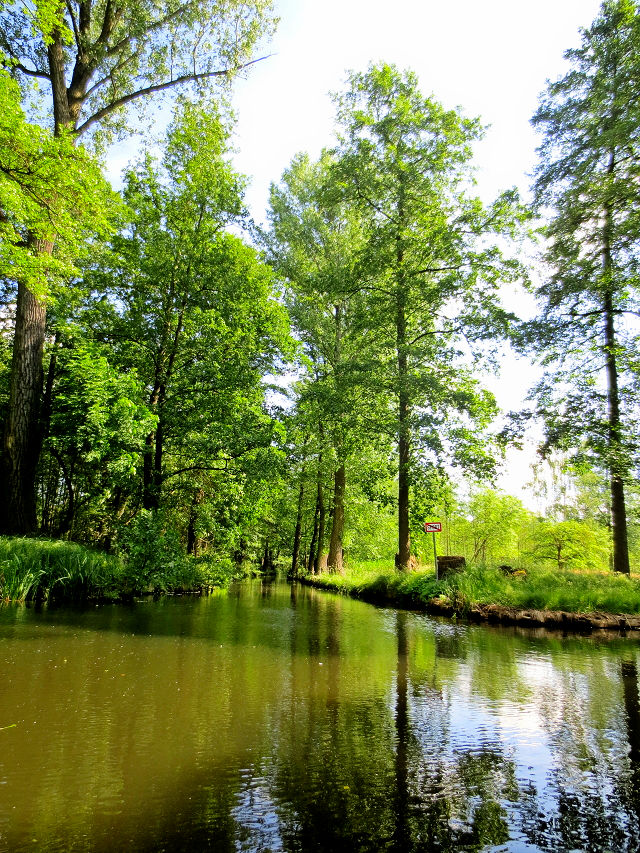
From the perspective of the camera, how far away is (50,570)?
30.1 ft

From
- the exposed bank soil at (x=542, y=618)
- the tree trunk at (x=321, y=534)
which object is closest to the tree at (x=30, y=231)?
the exposed bank soil at (x=542, y=618)

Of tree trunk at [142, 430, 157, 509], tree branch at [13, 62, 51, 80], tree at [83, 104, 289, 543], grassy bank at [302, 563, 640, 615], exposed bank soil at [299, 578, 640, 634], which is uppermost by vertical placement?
tree branch at [13, 62, 51, 80]

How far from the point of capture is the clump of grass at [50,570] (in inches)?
328

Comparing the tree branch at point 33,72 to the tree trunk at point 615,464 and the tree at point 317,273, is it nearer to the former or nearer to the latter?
the tree at point 317,273

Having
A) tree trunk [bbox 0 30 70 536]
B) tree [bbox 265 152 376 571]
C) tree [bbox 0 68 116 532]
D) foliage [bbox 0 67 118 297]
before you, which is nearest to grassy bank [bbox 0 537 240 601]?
tree trunk [bbox 0 30 70 536]

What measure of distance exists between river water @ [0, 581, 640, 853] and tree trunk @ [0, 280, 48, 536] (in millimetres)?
6612

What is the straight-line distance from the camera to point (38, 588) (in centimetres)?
901

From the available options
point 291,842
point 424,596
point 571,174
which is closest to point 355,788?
point 291,842

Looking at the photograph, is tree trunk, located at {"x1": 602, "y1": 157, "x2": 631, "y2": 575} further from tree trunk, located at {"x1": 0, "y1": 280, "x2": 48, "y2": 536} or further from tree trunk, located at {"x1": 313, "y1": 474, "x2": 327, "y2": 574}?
tree trunk, located at {"x1": 0, "y1": 280, "x2": 48, "y2": 536}

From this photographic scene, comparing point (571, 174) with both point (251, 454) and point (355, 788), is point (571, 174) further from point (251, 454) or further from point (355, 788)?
point (355, 788)

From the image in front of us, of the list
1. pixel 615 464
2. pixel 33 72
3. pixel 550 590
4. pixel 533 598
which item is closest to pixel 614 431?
pixel 615 464

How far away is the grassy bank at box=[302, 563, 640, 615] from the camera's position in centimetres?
957

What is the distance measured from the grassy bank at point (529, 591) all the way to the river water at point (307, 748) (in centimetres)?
406

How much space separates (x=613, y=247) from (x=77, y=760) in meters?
17.0
